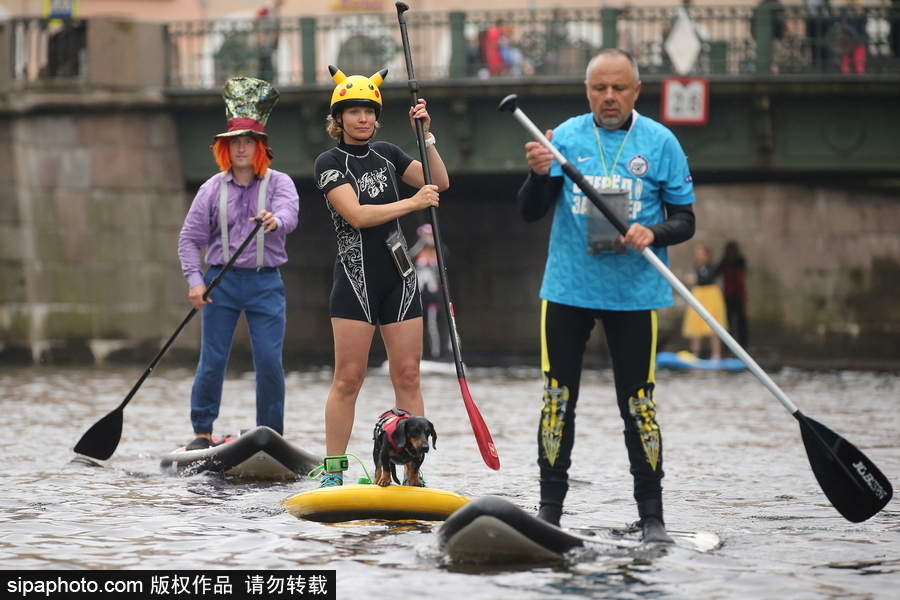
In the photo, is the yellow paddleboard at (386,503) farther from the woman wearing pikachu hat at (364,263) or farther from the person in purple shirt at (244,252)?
the person in purple shirt at (244,252)

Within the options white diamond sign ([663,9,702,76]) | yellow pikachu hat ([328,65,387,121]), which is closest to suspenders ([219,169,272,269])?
yellow pikachu hat ([328,65,387,121])

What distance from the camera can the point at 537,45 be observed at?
19.3 m

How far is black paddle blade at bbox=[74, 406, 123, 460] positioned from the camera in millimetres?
8250

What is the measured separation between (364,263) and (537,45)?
13.4m

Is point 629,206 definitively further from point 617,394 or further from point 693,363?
point 693,363

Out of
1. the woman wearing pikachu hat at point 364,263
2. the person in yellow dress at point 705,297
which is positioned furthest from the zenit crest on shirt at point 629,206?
the person in yellow dress at point 705,297

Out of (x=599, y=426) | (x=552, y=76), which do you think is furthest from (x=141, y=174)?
(x=599, y=426)

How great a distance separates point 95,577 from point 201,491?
7.50 feet

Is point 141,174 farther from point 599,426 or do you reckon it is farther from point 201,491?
point 201,491

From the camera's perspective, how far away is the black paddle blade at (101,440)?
8250 mm

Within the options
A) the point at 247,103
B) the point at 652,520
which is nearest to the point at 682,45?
the point at 247,103

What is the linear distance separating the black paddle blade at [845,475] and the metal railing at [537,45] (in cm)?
1413

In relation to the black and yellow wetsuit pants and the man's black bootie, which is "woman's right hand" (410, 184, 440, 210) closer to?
the black and yellow wetsuit pants

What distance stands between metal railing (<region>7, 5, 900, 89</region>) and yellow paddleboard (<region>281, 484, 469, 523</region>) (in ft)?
45.2
